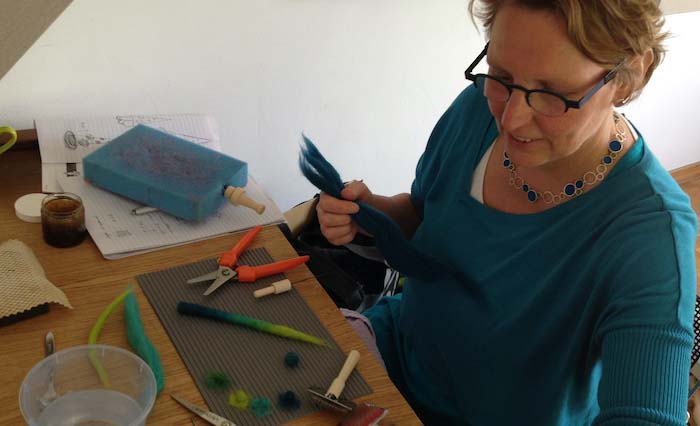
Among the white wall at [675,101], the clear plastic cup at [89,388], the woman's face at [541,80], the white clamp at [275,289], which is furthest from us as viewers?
the white wall at [675,101]

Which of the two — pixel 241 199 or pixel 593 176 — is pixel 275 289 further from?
pixel 593 176

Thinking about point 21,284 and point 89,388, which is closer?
point 89,388

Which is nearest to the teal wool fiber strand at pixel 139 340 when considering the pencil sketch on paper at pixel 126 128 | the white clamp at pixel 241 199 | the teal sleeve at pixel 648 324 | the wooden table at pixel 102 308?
the wooden table at pixel 102 308

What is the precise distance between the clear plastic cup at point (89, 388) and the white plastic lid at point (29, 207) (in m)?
0.35

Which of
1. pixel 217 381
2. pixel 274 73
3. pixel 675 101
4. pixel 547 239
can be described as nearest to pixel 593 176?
pixel 547 239

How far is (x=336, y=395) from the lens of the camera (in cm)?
85

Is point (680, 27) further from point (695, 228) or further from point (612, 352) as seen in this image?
point (612, 352)

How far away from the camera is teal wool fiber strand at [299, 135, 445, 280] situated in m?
1.09

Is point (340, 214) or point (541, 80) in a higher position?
point (541, 80)

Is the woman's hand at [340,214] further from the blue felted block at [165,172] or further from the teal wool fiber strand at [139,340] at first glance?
the teal wool fiber strand at [139,340]

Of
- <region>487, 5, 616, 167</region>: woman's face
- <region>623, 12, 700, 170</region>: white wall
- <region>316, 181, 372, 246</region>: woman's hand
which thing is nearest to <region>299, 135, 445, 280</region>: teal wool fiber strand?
<region>316, 181, 372, 246</region>: woman's hand

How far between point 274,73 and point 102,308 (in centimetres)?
81

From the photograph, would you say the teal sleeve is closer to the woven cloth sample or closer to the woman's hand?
the woman's hand

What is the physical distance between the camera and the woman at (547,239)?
85 centimetres
